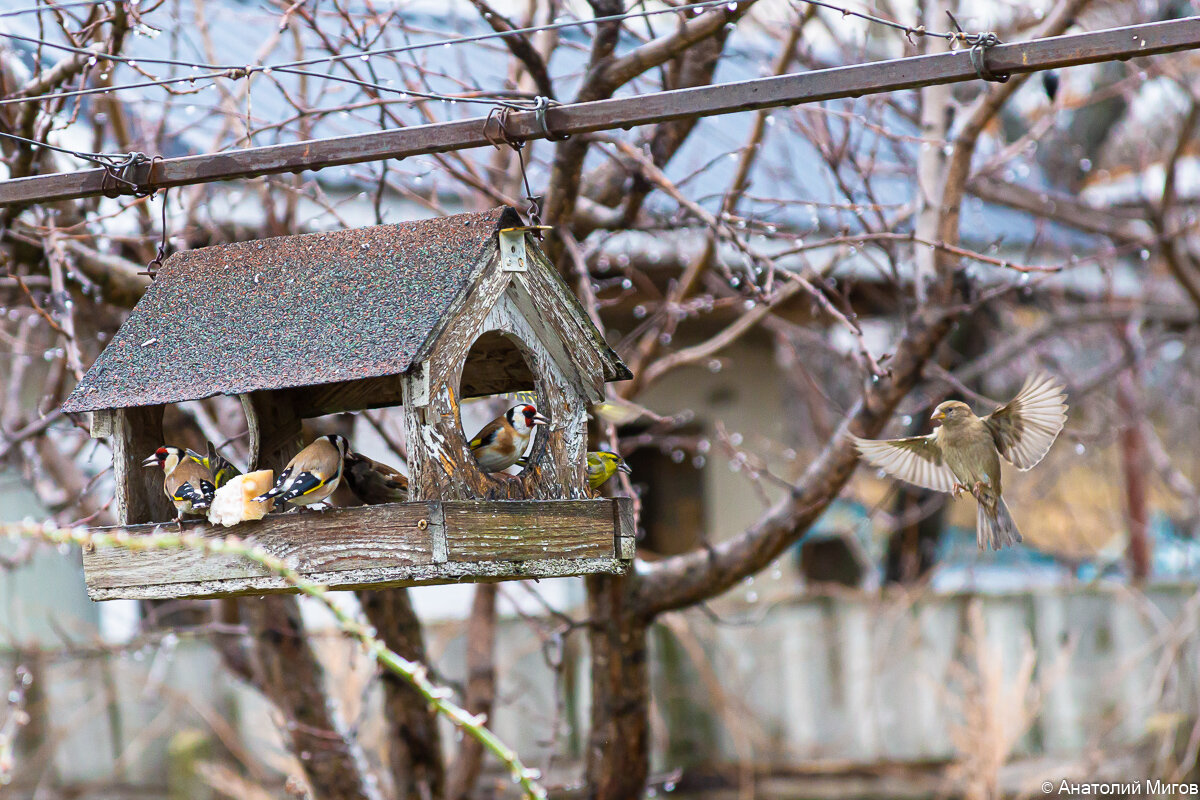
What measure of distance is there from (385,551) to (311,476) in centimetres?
28

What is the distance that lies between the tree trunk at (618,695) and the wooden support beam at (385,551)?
189 cm

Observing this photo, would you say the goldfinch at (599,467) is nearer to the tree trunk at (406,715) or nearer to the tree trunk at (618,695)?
the tree trunk at (618,695)

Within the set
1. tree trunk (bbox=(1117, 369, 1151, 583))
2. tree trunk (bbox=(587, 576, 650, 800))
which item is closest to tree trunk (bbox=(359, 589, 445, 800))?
tree trunk (bbox=(587, 576, 650, 800))

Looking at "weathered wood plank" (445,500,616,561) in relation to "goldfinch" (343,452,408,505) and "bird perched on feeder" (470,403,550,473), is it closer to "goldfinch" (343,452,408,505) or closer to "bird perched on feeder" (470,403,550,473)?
"bird perched on feeder" (470,403,550,473)

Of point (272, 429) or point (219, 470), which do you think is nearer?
point (219, 470)

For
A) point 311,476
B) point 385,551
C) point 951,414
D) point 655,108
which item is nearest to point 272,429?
point 311,476

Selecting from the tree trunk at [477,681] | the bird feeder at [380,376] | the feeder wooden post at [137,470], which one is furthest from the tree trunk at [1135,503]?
the feeder wooden post at [137,470]

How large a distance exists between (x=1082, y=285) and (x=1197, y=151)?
4.21 meters

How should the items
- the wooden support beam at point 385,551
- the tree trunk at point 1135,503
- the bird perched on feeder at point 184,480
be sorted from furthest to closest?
the tree trunk at point 1135,503, the bird perched on feeder at point 184,480, the wooden support beam at point 385,551

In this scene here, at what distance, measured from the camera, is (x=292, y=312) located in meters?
3.02

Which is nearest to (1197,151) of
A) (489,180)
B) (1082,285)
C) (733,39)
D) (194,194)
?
(1082,285)

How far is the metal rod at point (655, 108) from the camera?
98.5 inches

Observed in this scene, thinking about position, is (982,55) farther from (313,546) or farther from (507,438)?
(313,546)

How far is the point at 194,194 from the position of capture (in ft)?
16.9
